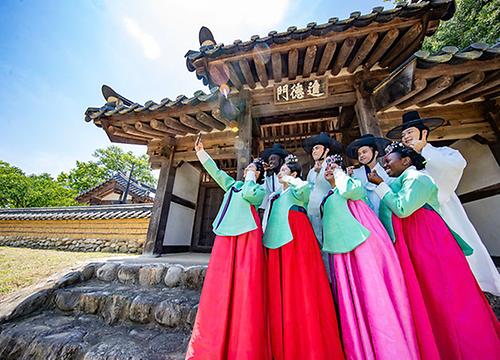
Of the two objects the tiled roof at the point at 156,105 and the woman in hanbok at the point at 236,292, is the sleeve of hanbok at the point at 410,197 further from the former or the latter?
the tiled roof at the point at 156,105

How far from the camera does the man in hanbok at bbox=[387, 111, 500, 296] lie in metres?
1.94

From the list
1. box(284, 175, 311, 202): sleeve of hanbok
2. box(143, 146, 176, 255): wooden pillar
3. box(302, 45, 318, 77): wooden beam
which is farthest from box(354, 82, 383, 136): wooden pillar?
box(143, 146, 176, 255): wooden pillar

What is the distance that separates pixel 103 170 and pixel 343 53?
30545mm

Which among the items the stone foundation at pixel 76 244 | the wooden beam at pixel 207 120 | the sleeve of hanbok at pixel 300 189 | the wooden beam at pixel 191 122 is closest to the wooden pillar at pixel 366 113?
the sleeve of hanbok at pixel 300 189

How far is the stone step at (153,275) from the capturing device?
2.81 metres

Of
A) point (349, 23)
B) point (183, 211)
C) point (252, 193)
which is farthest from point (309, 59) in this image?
point (183, 211)

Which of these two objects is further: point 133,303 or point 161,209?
point 161,209

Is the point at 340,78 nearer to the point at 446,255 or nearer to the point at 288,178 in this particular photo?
the point at 288,178

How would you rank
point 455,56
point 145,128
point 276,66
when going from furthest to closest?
point 145,128 < point 276,66 < point 455,56

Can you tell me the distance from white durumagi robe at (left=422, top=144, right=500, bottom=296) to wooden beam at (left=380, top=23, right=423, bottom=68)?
2.12 m

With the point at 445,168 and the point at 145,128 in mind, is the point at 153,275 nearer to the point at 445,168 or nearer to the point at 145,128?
the point at 145,128

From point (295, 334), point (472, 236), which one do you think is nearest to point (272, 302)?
point (295, 334)

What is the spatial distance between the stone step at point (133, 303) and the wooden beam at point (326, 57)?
4.20m

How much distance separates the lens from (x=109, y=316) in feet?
8.10
